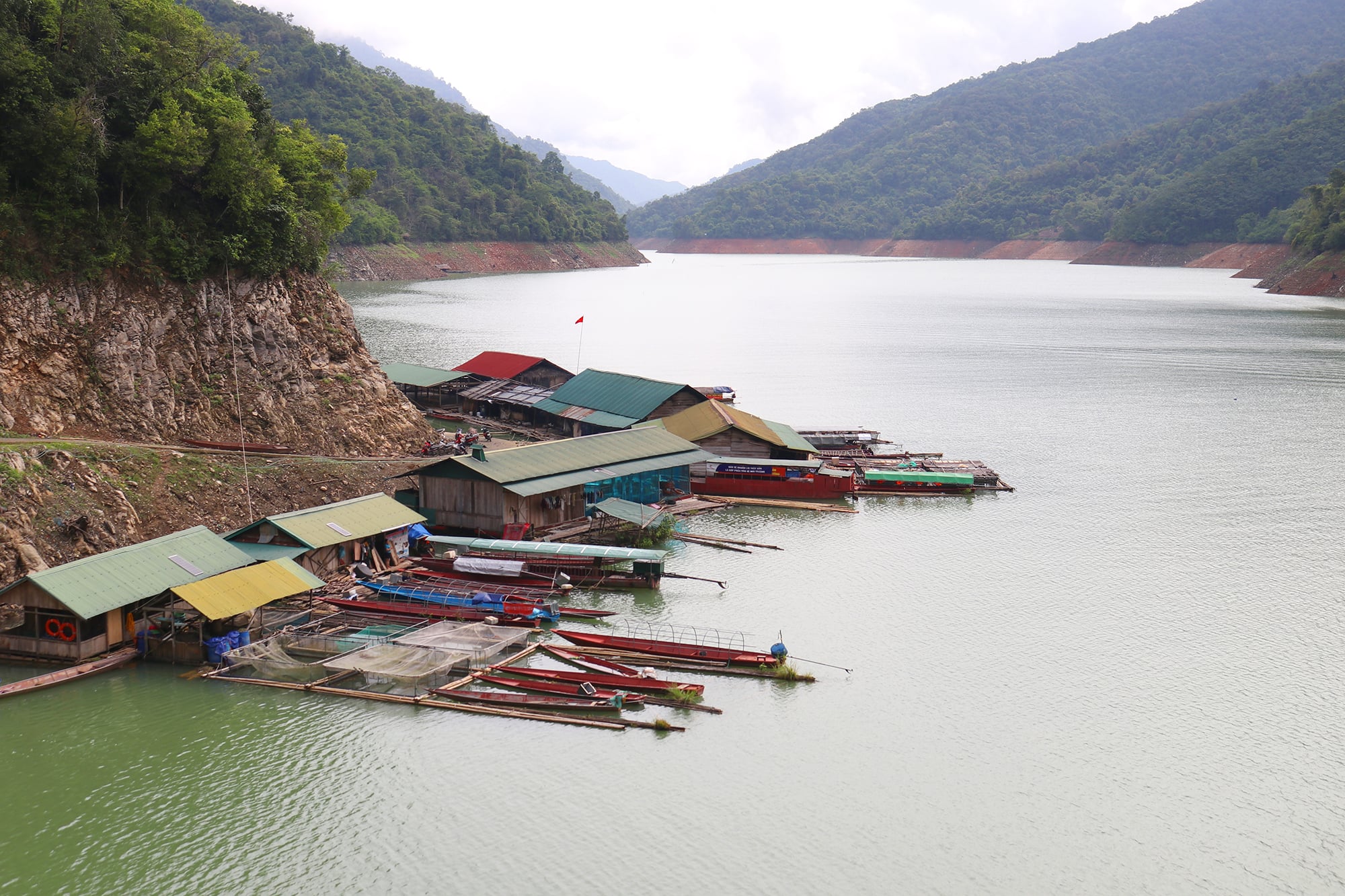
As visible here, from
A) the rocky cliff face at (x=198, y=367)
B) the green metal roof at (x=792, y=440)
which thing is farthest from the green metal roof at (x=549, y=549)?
the green metal roof at (x=792, y=440)

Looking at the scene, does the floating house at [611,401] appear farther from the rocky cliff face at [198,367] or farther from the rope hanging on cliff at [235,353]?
the rope hanging on cliff at [235,353]

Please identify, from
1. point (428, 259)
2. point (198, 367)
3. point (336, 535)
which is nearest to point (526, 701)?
point (336, 535)

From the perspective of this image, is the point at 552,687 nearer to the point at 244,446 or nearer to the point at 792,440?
the point at 244,446

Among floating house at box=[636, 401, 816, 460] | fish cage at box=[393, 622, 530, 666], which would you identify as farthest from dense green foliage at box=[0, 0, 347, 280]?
fish cage at box=[393, 622, 530, 666]

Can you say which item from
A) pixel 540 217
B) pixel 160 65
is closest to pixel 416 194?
pixel 540 217

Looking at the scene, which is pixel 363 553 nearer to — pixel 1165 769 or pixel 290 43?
pixel 1165 769

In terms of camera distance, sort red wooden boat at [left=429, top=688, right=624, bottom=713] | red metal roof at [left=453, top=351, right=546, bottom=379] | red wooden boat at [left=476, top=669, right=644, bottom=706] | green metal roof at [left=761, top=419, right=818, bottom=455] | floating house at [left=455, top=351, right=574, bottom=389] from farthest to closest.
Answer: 1. red metal roof at [left=453, top=351, right=546, bottom=379]
2. floating house at [left=455, top=351, right=574, bottom=389]
3. green metal roof at [left=761, top=419, right=818, bottom=455]
4. red wooden boat at [left=476, top=669, right=644, bottom=706]
5. red wooden boat at [left=429, top=688, right=624, bottom=713]

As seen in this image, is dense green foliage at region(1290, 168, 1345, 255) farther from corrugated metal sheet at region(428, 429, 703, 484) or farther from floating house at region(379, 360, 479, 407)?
corrugated metal sheet at region(428, 429, 703, 484)

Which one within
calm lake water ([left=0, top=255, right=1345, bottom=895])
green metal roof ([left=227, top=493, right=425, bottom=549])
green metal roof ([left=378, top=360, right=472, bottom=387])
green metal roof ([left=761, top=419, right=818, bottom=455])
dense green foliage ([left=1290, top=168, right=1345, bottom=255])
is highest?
dense green foliage ([left=1290, top=168, right=1345, bottom=255])
